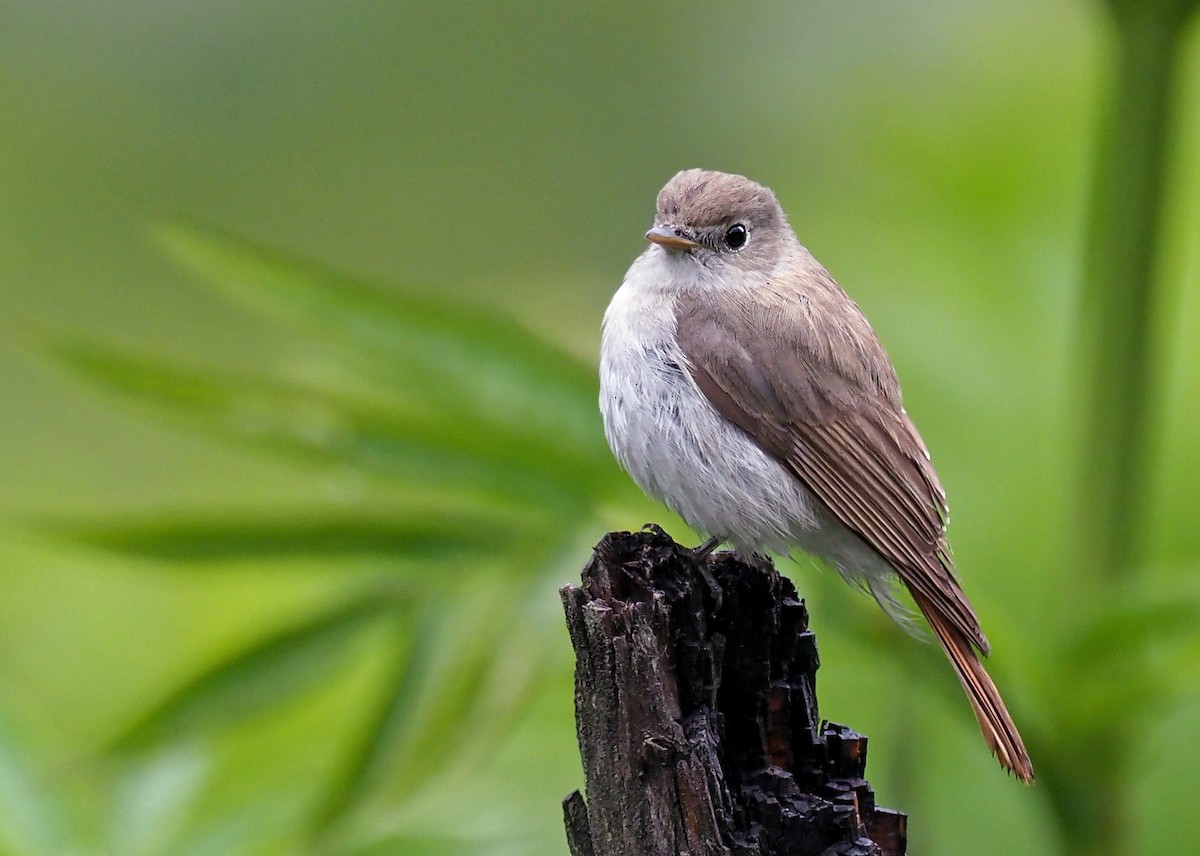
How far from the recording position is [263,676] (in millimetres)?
3549

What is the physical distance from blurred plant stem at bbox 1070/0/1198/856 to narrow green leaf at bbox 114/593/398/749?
162 cm

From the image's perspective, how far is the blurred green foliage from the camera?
3.46 meters

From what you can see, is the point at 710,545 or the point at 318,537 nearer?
the point at 318,537

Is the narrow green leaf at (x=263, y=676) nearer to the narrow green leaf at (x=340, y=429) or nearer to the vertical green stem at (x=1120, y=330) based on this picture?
the narrow green leaf at (x=340, y=429)

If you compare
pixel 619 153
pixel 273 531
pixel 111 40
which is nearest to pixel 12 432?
pixel 111 40

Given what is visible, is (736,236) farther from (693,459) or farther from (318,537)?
(318,537)

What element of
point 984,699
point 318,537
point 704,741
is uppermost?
point 318,537

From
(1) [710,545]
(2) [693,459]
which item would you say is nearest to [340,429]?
(2) [693,459]

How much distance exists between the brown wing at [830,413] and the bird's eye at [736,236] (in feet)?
1.00

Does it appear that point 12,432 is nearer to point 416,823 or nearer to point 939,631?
point 416,823

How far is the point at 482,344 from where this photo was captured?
3600 mm

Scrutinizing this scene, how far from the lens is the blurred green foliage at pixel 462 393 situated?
3455 mm

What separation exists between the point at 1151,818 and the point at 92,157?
6.65 meters

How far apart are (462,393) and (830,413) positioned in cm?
89
